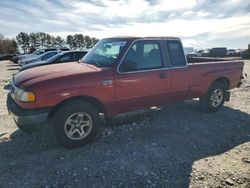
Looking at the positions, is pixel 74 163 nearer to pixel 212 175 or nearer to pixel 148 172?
pixel 148 172

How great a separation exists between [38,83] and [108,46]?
1.83 m

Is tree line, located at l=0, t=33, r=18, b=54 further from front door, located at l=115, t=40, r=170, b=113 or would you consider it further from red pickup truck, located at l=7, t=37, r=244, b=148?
front door, located at l=115, t=40, r=170, b=113

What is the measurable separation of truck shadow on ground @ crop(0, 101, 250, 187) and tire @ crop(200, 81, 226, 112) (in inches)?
15.4

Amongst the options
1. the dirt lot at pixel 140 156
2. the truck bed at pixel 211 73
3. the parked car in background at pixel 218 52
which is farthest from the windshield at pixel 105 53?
the parked car in background at pixel 218 52

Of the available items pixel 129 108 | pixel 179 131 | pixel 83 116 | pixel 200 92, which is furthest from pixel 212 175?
pixel 200 92

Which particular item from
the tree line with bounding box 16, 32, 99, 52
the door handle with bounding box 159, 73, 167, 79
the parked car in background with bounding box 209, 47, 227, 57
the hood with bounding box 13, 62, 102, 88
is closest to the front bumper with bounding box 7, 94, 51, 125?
the hood with bounding box 13, 62, 102, 88

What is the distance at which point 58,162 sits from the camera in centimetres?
404

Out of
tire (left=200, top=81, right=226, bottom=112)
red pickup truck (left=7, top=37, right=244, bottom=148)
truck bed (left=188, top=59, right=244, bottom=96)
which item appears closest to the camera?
red pickup truck (left=7, top=37, right=244, bottom=148)

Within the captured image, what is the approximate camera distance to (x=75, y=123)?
4383 mm

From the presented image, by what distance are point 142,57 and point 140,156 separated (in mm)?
1996

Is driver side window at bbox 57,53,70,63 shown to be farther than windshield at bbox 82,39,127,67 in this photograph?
Yes

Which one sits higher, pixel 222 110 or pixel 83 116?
pixel 83 116

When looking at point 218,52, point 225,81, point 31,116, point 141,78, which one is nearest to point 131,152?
point 141,78

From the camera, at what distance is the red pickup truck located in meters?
4.07
